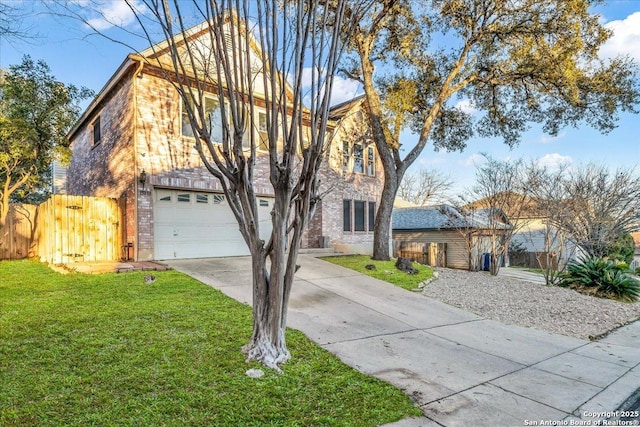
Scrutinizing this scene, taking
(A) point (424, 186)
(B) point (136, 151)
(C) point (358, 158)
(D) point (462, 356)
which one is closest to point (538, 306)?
(D) point (462, 356)

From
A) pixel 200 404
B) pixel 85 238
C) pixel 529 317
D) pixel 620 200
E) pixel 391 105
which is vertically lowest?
pixel 529 317

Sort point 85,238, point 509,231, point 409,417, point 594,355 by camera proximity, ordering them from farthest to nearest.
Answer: point 509,231
point 85,238
point 594,355
point 409,417

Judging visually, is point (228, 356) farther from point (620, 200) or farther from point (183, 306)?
point (620, 200)

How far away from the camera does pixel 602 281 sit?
10664mm

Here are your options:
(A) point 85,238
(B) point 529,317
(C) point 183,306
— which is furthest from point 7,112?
→ (B) point 529,317

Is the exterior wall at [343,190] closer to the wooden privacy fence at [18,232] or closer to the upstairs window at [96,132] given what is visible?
the upstairs window at [96,132]

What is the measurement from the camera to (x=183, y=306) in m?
5.82

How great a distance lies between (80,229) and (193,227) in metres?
2.87

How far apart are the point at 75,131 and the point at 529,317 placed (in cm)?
1689

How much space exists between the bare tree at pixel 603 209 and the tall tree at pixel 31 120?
17.3 metres

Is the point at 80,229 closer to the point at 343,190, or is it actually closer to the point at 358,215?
the point at 343,190

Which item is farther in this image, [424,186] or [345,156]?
[424,186]

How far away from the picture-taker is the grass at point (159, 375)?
2.91 metres

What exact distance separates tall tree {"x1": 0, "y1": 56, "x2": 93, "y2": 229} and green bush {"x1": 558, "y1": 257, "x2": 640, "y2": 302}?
51.8 ft
